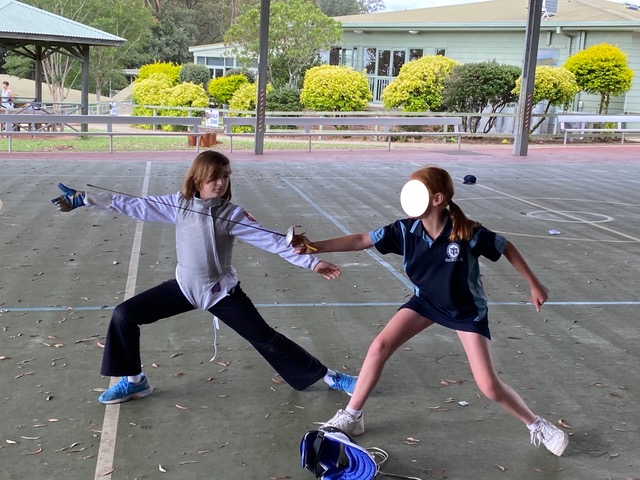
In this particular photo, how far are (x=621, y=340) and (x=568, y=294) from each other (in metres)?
1.51

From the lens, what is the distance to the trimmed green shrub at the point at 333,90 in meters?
31.0

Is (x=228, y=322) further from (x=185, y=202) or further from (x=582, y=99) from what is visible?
(x=582, y=99)

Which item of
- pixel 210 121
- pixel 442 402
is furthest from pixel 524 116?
pixel 442 402

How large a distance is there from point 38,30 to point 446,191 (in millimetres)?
25257

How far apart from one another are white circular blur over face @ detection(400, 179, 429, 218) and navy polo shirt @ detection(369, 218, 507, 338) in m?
0.15

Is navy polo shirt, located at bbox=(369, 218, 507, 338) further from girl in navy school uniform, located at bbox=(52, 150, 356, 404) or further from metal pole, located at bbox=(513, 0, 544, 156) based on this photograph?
metal pole, located at bbox=(513, 0, 544, 156)

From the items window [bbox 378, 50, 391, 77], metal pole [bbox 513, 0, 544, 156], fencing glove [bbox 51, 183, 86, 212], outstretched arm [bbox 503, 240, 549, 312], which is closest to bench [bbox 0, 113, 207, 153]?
metal pole [bbox 513, 0, 544, 156]

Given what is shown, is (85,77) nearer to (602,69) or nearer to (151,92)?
(151,92)

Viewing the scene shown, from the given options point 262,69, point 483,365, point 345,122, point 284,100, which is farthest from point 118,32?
point 483,365

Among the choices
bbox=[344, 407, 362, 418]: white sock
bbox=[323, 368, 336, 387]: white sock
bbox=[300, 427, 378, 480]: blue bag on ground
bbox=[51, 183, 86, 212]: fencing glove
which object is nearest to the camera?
bbox=[300, 427, 378, 480]: blue bag on ground

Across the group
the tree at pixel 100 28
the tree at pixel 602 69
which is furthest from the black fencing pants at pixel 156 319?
the tree at pixel 100 28

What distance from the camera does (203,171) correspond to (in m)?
4.77

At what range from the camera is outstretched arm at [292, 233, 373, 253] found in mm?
4457

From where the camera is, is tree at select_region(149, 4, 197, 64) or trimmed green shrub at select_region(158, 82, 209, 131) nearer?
trimmed green shrub at select_region(158, 82, 209, 131)
